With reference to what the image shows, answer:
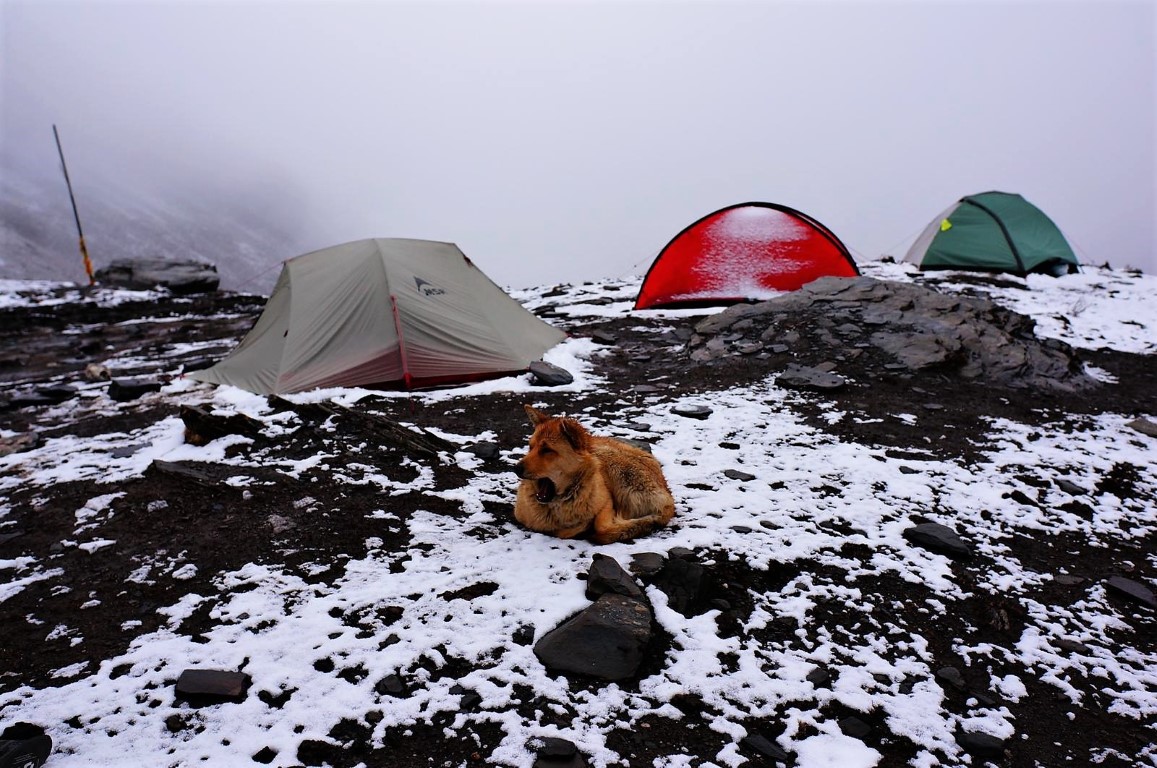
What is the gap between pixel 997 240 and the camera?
64.0 ft

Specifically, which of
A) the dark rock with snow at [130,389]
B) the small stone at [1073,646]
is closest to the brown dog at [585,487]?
the small stone at [1073,646]

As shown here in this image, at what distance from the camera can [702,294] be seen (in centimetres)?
1606

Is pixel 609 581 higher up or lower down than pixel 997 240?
lower down

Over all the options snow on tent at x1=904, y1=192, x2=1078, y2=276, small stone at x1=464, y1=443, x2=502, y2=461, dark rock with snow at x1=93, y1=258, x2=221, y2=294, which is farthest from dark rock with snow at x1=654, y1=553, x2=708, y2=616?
dark rock with snow at x1=93, y1=258, x2=221, y2=294

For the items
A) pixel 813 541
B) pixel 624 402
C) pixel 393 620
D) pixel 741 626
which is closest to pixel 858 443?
pixel 813 541

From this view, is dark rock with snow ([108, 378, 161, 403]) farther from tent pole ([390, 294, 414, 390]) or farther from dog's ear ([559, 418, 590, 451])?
dog's ear ([559, 418, 590, 451])

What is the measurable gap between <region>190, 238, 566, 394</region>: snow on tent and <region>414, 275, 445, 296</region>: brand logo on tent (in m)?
0.02

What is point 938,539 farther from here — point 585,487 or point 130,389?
point 130,389

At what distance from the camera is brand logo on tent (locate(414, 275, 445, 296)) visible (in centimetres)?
1020

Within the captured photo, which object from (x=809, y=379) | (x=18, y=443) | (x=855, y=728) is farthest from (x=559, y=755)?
(x=18, y=443)

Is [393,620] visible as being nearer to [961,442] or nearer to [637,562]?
[637,562]

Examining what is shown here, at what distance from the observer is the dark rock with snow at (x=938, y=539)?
4.96 meters

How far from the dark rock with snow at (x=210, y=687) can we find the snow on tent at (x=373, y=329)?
634 centimetres

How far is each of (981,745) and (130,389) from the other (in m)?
12.0
